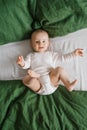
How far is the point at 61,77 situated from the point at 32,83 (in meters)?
0.15

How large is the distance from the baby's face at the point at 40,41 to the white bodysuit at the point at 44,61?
0.09ft

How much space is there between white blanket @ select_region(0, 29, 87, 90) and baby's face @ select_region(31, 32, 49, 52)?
0.20 feet

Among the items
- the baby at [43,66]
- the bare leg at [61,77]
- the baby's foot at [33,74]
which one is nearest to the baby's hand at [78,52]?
the baby at [43,66]

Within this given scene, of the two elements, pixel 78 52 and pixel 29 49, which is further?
pixel 29 49

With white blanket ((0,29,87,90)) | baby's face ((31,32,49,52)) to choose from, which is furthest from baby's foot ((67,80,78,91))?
baby's face ((31,32,49,52))

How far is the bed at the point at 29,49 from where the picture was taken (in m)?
1.18

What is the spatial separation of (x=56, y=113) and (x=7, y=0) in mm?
623

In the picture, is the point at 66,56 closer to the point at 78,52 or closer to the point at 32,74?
the point at 78,52

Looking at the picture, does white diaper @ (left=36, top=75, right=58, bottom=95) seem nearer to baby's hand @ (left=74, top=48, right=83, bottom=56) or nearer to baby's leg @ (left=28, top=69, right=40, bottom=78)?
baby's leg @ (left=28, top=69, right=40, bottom=78)

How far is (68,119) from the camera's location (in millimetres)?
1183

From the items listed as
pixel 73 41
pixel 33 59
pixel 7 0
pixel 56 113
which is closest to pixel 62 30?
pixel 73 41

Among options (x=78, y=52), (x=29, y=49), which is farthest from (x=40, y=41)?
(x=78, y=52)

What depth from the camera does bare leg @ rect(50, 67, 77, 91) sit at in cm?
121

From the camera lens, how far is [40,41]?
1.32 metres
